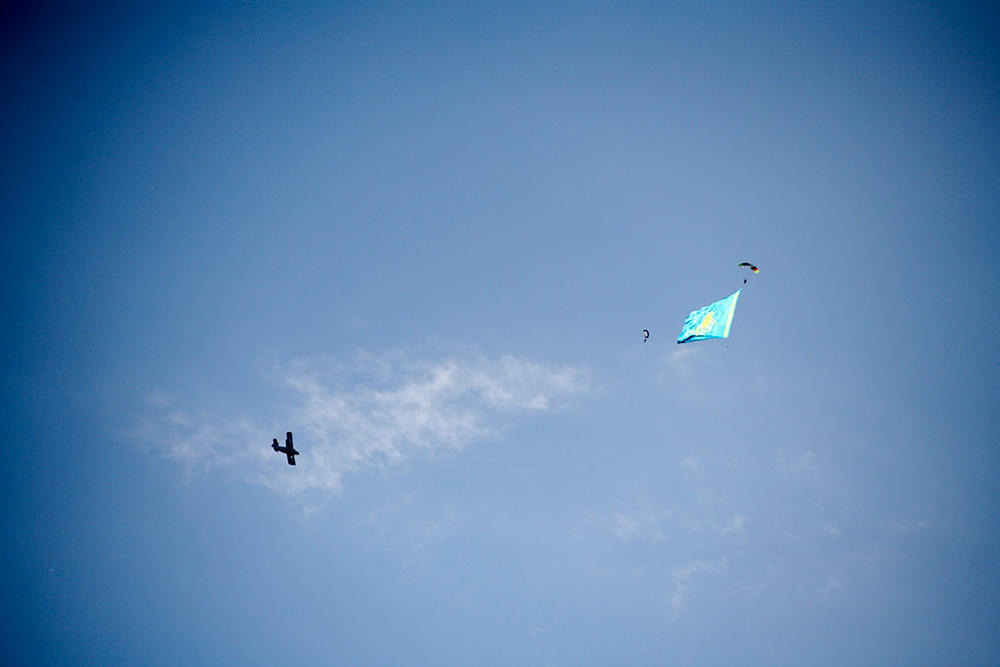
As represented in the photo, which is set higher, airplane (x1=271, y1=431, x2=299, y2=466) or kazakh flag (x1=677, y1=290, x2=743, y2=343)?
kazakh flag (x1=677, y1=290, x2=743, y2=343)

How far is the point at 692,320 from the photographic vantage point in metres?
33.2

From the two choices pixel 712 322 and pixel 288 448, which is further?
pixel 288 448

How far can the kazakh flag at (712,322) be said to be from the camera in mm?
28875

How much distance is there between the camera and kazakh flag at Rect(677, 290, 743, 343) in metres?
28.9

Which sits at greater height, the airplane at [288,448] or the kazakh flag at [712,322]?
the kazakh flag at [712,322]

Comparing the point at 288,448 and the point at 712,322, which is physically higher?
the point at 712,322

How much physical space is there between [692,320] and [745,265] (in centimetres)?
502

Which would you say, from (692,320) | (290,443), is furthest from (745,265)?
(290,443)

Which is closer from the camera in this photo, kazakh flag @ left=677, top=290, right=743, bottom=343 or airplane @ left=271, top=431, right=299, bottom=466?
kazakh flag @ left=677, top=290, right=743, bottom=343

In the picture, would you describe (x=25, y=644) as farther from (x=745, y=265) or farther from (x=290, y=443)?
(x=745, y=265)

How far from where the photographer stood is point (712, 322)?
1184 inches

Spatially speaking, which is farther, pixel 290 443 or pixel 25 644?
pixel 25 644

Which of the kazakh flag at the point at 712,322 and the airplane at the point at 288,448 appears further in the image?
the airplane at the point at 288,448

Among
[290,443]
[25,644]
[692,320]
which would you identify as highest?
[692,320]
